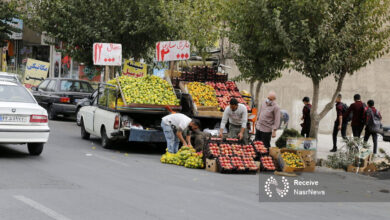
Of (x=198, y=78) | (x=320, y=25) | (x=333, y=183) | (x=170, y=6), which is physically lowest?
(x=333, y=183)

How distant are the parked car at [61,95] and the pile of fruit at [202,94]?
787 centimetres

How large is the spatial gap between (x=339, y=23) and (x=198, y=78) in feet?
14.5

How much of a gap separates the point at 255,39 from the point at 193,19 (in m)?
5.85

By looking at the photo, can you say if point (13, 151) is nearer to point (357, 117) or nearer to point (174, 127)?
point (174, 127)

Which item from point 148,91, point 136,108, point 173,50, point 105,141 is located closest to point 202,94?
point 148,91

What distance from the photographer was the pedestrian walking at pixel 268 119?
13461mm

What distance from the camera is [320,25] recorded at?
13.9 metres

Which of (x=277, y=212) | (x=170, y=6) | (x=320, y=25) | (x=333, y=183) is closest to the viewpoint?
(x=277, y=212)

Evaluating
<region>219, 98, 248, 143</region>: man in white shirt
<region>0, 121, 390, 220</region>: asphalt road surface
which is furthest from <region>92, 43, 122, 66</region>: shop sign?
<region>219, 98, 248, 143</region>: man in white shirt

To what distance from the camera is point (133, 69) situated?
23.0m

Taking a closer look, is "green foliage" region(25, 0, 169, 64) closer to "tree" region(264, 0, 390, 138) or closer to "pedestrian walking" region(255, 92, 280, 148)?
"tree" region(264, 0, 390, 138)

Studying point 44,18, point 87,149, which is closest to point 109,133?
point 87,149

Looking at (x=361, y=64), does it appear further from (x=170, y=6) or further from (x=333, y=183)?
(x=170, y=6)

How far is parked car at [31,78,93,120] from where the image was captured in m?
22.4
